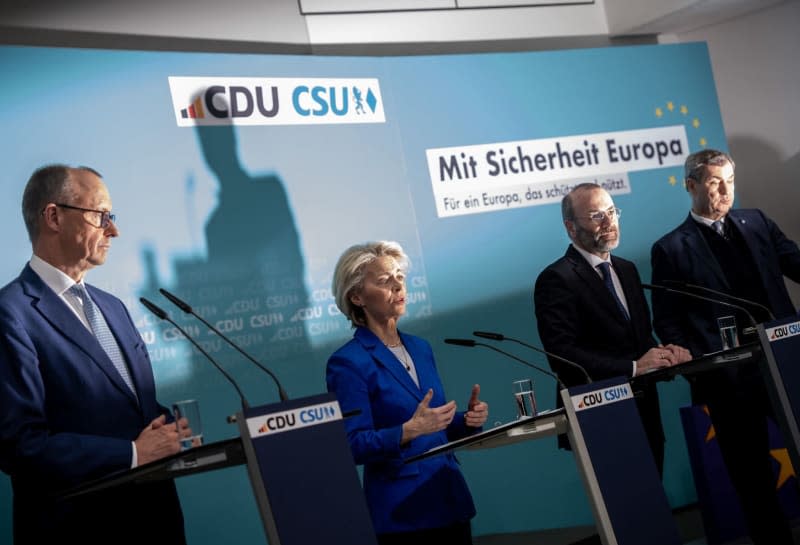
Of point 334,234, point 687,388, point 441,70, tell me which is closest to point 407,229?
point 334,234

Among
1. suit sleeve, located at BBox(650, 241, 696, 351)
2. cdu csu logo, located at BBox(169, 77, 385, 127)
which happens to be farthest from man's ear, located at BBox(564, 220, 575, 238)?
cdu csu logo, located at BBox(169, 77, 385, 127)

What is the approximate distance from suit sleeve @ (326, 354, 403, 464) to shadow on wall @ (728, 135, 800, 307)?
4888mm

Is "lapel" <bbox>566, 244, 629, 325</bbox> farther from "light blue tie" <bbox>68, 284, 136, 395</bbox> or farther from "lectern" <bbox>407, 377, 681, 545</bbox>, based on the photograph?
"light blue tie" <bbox>68, 284, 136, 395</bbox>

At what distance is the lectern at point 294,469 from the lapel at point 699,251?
3171 mm

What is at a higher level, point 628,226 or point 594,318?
point 628,226

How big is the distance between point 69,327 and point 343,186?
2.53m

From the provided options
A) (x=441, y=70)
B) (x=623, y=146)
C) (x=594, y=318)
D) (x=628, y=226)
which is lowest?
(x=594, y=318)

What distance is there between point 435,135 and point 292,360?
1.66 m

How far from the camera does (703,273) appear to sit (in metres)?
5.52

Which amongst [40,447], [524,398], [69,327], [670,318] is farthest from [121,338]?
[670,318]

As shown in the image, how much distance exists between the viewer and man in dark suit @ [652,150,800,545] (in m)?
5.04

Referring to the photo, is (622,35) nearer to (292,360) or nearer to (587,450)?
(292,360)

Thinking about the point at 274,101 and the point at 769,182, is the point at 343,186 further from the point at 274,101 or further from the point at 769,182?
the point at 769,182

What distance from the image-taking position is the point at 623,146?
6.80 meters
